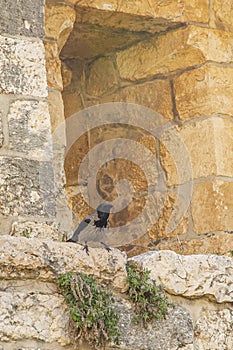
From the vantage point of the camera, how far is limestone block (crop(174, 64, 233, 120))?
5.82 metres

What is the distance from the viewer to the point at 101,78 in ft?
20.4

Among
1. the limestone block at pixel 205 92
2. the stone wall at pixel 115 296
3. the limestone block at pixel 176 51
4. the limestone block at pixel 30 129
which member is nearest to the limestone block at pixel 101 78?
the limestone block at pixel 176 51

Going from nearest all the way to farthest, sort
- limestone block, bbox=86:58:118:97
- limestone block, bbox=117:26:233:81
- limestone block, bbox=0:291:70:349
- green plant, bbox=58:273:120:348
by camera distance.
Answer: limestone block, bbox=0:291:70:349
green plant, bbox=58:273:120:348
limestone block, bbox=117:26:233:81
limestone block, bbox=86:58:118:97

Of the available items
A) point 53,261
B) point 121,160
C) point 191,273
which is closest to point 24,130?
point 53,261

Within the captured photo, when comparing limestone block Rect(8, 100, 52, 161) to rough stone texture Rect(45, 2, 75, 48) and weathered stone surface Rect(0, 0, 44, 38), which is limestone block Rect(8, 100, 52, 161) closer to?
weathered stone surface Rect(0, 0, 44, 38)

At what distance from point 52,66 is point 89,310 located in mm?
1695

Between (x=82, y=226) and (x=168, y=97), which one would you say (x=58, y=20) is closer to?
(x=168, y=97)

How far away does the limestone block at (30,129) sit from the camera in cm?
450

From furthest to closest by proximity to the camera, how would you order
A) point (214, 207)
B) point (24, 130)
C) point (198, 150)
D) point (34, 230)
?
point (198, 150)
point (214, 207)
point (24, 130)
point (34, 230)

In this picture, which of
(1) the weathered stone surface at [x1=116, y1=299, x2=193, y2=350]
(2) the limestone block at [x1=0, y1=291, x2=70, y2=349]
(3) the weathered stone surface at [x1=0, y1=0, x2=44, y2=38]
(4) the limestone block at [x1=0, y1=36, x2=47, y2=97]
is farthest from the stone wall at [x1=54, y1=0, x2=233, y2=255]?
(2) the limestone block at [x1=0, y1=291, x2=70, y2=349]

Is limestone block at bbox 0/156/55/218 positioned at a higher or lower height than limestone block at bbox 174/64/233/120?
lower

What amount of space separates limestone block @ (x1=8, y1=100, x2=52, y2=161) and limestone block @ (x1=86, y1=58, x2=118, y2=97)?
1.65 meters

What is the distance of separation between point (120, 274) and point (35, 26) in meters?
1.09

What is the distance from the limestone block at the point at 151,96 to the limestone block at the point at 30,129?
4.94ft
